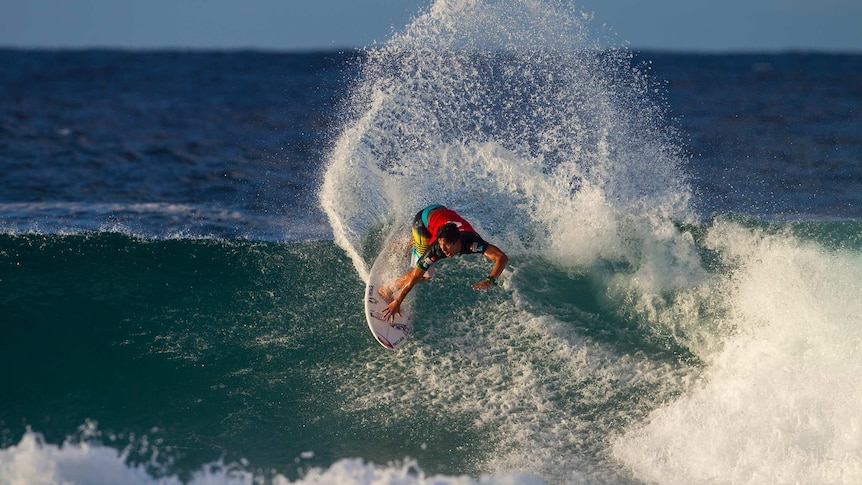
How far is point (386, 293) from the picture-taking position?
311 inches

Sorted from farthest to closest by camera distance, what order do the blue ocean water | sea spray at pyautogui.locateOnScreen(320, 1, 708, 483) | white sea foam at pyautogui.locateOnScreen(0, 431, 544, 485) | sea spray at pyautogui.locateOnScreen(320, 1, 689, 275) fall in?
1. sea spray at pyautogui.locateOnScreen(320, 1, 689, 275)
2. sea spray at pyautogui.locateOnScreen(320, 1, 708, 483)
3. the blue ocean water
4. white sea foam at pyautogui.locateOnScreen(0, 431, 544, 485)

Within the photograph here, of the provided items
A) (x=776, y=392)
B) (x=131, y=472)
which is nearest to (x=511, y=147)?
(x=776, y=392)

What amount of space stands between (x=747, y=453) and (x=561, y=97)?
549 cm

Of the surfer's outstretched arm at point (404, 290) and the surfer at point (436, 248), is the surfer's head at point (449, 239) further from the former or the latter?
the surfer's outstretched arm at point (404, 290)

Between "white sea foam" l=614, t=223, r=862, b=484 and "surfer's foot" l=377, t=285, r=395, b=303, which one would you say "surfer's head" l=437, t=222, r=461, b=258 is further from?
"white sea foam" l=614, t=223, r=862, b=484

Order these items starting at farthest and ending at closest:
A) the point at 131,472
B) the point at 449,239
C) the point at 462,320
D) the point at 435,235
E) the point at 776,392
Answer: the point at 462,320, the point at 435,235, the point at 449,239, the point at 776,392, the point at 131,472

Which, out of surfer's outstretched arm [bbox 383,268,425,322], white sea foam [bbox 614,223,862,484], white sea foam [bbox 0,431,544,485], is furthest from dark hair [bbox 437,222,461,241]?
white sea foam [bbox 614,223,862,484]

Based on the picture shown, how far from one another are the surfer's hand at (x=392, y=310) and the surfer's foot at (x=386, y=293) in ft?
0.21

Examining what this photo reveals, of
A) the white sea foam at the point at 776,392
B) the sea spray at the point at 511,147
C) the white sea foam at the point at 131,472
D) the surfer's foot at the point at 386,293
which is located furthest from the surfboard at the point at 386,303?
the white sea foam at the point at 776,392

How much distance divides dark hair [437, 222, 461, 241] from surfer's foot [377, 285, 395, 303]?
3.08 feet

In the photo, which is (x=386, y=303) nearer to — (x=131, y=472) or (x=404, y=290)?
(x=404, y=290)

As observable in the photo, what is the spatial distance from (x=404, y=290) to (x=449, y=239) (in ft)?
2.17

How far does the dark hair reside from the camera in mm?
7162

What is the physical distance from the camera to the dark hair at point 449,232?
7162mm
